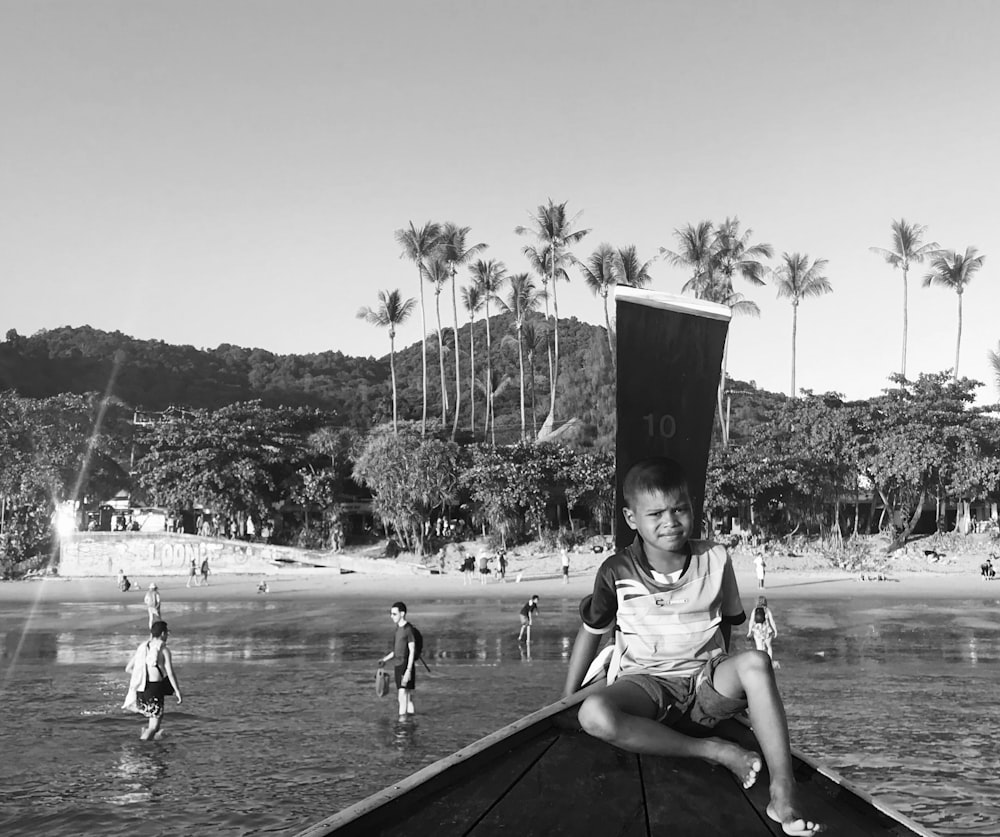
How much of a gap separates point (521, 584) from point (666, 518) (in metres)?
33.7

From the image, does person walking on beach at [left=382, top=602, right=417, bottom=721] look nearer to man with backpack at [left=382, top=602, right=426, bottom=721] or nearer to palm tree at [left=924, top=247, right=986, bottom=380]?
man with backpack at [left=382, top=602, right=426, bottom=721]

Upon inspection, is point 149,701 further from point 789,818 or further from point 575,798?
point 789,818

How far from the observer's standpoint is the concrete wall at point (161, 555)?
43.6m

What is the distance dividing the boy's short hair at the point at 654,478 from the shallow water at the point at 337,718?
527 cm

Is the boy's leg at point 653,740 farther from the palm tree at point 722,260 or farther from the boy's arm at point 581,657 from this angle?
the palm tree at point 722,260

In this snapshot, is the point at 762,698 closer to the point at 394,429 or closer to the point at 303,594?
the point at 303,594

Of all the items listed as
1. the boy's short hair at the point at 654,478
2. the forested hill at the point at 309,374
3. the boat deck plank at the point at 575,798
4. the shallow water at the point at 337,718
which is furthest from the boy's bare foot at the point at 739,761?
the forested hill at the point at 309,374

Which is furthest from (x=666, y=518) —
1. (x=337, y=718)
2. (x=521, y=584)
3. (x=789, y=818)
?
(x=521, y=584)

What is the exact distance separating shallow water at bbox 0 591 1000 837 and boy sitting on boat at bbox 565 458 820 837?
4993mm

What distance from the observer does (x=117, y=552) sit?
46188 mm

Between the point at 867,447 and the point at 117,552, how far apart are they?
36.3m

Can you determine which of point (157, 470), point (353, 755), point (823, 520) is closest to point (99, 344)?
point (157, 470)

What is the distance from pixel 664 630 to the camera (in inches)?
132

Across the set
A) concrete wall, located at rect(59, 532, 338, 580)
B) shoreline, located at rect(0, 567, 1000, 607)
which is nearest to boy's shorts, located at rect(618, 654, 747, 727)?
shoreline, located at rect(0, 567, 1000, 607)
